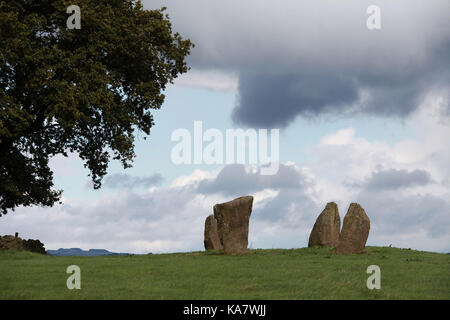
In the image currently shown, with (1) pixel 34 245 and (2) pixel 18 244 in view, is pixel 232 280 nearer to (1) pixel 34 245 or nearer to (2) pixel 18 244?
(2) pixel 18 244

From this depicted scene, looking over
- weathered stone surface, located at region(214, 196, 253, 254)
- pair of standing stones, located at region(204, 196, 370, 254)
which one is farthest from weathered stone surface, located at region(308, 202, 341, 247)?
weathered stone surface, located at region(214, 196, 253, 254)

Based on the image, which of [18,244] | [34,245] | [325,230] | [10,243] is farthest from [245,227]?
[34,245]

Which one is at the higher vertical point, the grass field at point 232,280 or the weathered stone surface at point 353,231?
the weathered stone surface at point 353,231

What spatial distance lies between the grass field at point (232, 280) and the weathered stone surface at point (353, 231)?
15.8 feet

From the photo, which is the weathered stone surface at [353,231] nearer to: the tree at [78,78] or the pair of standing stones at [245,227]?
the pair of standing stones at [245,227]

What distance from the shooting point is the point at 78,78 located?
35500mm

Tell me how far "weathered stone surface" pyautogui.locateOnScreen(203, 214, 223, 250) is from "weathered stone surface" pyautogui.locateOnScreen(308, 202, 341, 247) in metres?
6.13

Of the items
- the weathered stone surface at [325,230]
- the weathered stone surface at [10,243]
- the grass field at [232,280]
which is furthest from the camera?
the weathered stone surface at [10,243]

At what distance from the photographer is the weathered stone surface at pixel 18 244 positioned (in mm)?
41844

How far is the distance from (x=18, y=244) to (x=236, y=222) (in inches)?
808

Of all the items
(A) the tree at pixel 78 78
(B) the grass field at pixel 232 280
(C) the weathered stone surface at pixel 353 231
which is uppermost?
(A) the tree at pixel 78 78

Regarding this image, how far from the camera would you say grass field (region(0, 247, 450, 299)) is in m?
16.9

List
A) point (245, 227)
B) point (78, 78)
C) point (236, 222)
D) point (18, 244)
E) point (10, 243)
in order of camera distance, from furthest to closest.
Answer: point (18, 244) < point (10, 243) < point (78, 78) < point (245, 227) < point (236, 222)

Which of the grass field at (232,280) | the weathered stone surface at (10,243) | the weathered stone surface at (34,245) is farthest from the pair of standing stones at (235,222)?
the weathered stone surface at (34,245)
